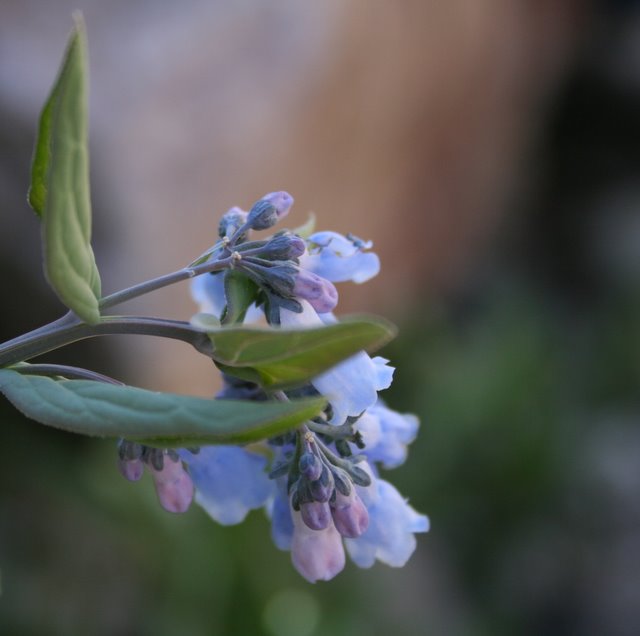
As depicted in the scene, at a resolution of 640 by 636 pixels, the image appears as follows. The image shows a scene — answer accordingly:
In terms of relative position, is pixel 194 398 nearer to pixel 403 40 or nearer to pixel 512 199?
pixel 403 40

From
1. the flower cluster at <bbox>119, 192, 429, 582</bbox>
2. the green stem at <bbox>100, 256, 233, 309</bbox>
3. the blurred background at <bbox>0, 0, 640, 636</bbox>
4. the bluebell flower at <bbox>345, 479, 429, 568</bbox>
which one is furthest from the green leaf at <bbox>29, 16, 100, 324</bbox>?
the blurred background at <bbox>0, 0, 640, 636</bbox>

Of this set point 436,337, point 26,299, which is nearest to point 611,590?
point 436,337

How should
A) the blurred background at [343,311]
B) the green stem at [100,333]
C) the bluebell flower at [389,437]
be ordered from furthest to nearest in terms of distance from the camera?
1. the blurred background at [343,311]
2. the bluebell flower at [389,437]
3. the green stem at [100,333]

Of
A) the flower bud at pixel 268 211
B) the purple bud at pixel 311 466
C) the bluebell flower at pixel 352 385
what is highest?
the flower bud at pixel 268 211

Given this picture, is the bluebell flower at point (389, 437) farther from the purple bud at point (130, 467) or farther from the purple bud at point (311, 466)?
the purple bud at point (130, 467)

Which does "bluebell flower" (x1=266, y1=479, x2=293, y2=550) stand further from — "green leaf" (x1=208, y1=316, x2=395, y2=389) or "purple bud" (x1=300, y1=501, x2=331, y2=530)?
"green leaf" (x1=208, y1=316, x2=395, y2=389)

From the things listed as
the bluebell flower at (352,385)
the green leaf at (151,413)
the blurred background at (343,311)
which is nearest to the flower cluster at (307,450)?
the bluebell flower at (352,385)
